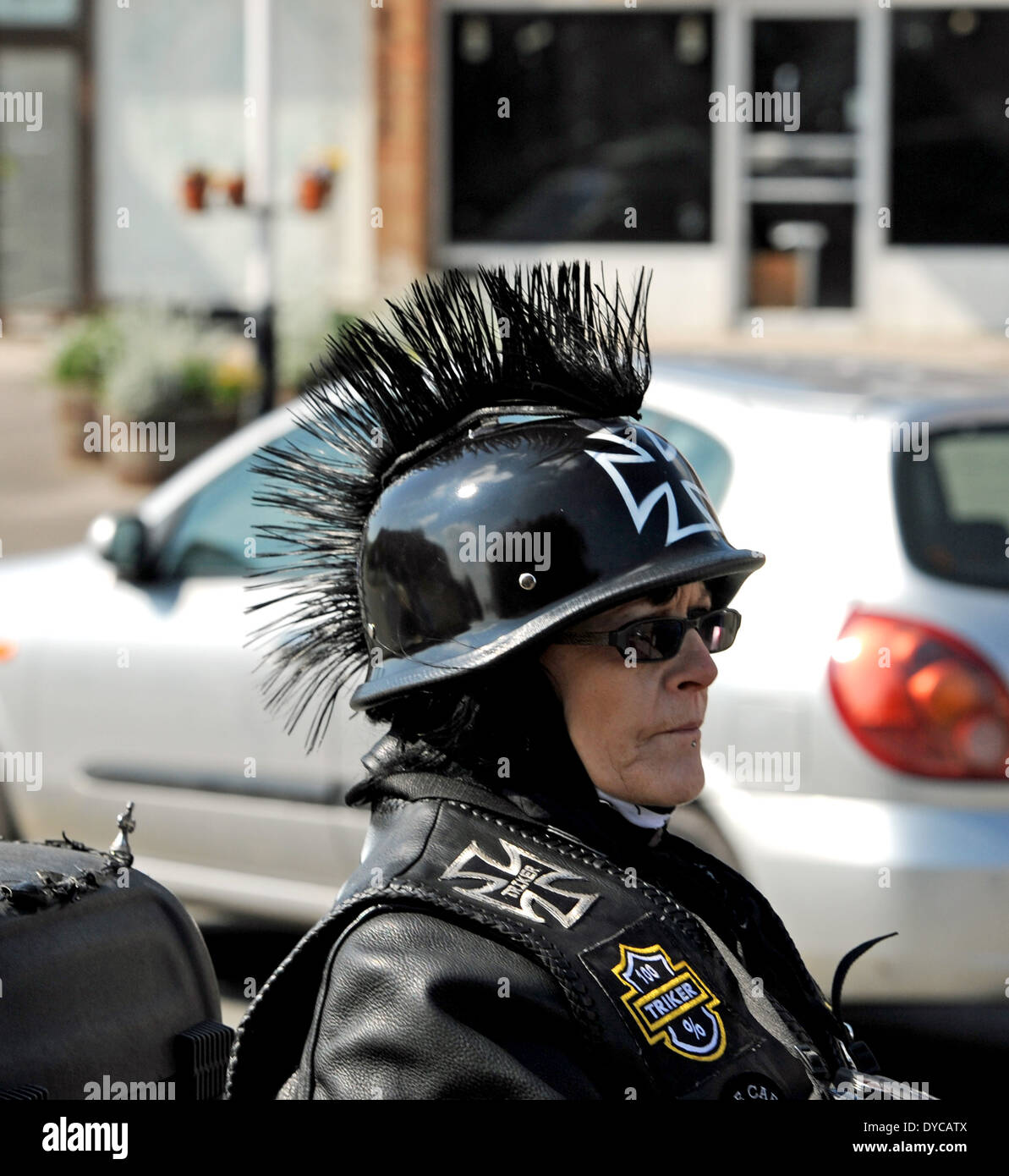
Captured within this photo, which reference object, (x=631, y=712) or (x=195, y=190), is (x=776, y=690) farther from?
(x=195, y=190)

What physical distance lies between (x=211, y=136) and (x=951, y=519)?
14.3m

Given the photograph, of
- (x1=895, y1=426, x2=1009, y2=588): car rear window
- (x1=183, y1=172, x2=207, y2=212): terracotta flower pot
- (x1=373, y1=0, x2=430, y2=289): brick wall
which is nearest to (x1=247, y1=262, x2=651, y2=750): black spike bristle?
(x1=895, y1=426, x2=1009, y2=588): car rear window

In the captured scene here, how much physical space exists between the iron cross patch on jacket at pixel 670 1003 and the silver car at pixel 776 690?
2.22 meters

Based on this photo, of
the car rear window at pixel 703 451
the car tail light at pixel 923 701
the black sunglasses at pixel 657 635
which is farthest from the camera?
the car rear window at pixel 703 451

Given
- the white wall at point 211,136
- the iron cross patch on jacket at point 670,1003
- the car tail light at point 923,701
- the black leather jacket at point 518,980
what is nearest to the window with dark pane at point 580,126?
the white wall at point 211,136

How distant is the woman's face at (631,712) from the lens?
2.10 meters

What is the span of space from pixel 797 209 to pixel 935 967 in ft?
48.1

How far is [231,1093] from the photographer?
6.14 ft

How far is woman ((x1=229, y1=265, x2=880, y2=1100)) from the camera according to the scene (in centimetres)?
175

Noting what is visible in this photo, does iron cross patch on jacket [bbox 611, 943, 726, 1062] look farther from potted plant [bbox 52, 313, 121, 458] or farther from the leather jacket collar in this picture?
potted plant [bbox 52, 313, 121, 458]

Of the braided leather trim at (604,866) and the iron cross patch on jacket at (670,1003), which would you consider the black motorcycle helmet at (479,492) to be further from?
the iron cross patch on jacket at (670,1003)

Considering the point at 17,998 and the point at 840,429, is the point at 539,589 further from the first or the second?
the point at 840,429
